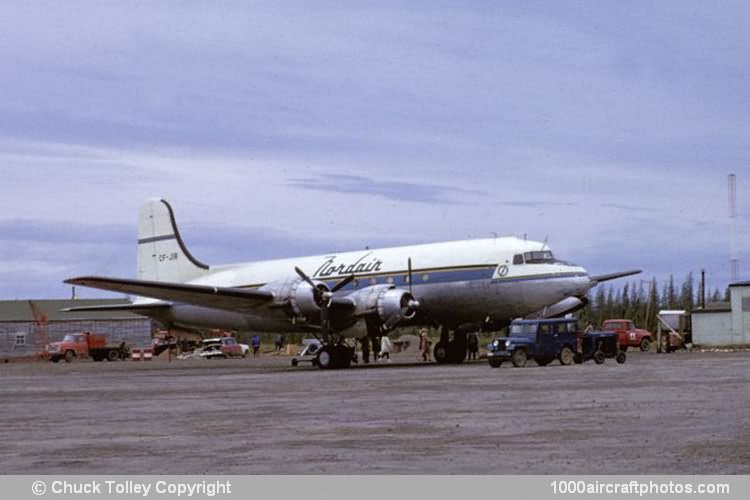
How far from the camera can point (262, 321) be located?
51344 mm

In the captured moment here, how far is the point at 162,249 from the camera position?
58656 mm

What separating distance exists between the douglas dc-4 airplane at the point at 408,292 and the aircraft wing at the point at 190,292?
0.12ft

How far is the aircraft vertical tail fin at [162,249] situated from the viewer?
57844 mm

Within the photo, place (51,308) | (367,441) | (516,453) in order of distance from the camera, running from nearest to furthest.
→ (516,453) < (367,441) < (51,308)

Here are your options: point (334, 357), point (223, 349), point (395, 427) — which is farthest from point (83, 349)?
point (395, 427)

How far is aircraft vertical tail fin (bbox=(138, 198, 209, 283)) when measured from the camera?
57.8m

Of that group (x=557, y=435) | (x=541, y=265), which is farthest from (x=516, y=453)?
(x=541, y=265)

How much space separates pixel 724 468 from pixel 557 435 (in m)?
4.05

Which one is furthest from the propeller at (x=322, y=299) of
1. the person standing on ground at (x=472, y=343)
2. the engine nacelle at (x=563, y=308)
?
the engine nacelle at (x=563, y=308)

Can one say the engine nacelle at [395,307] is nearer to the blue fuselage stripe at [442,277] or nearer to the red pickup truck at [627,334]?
the blue fuselage stripe at [442,277]

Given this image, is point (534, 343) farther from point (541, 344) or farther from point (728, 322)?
point (728, 322)

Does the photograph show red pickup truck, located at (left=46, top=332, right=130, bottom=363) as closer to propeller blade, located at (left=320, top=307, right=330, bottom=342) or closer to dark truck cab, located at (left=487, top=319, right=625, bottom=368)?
propeller blade, located at (left=320, top=307, right=330, bottom=342)

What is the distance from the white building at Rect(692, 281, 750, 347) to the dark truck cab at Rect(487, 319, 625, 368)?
26.2m

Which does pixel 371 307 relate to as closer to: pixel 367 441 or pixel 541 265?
pixel 541 265
